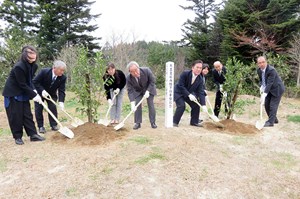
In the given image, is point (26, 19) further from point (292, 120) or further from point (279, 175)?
point (279, 175)

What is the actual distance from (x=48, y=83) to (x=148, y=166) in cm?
292

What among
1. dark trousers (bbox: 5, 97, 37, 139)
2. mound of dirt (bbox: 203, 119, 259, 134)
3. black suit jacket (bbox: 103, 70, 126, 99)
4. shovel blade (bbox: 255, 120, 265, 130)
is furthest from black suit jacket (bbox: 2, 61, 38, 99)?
shovel blade (bbox: 255, 120, 265, 130)

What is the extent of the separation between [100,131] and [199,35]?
61.1 ft

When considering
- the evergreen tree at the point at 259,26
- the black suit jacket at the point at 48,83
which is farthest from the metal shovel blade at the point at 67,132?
the evergreen tree at the point at 259,26

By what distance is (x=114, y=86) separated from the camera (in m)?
5.61

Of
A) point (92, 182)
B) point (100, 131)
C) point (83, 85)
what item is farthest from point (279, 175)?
point (83, 85)

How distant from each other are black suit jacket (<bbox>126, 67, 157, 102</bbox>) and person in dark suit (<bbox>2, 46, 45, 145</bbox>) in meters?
1.71

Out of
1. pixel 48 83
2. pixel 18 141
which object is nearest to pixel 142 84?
pixel 48 83

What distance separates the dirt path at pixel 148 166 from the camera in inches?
118

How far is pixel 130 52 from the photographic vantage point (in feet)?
59.2

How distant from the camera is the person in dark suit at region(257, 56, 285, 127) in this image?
592 cm

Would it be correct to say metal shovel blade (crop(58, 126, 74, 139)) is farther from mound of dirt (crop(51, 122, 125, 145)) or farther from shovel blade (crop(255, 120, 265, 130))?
shovel blade (crop(255, 120, 265, 130))

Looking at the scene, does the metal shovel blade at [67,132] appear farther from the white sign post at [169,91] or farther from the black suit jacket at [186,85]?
the black suit jacket at [186,85]

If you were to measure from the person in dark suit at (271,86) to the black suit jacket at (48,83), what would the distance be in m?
4.18
